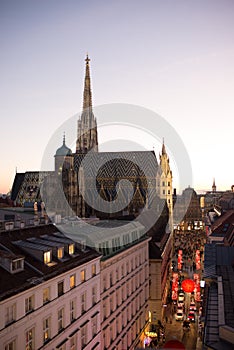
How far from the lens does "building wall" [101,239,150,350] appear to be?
34.4m

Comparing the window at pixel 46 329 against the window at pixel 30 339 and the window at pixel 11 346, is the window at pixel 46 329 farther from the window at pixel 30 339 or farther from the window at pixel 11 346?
the window at pixel 11 346

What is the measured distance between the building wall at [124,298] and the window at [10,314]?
13262 mm

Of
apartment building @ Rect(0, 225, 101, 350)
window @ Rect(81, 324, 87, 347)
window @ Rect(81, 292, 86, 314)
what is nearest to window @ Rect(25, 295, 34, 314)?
apartment building @ Rect(0, 225, 101, 350)

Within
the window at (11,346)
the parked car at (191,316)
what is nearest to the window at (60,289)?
the window at (11,346)

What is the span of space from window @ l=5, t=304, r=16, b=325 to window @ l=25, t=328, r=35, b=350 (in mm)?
A: 1736

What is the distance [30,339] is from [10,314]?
2.71 m

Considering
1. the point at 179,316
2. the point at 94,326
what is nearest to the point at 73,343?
the point at 94,326

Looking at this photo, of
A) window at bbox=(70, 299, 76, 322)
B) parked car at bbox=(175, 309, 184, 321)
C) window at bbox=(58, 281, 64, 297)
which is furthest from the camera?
parked car at bbox=(175, 309, 184, 321)

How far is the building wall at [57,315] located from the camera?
21.0m

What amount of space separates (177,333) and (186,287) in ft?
34.9

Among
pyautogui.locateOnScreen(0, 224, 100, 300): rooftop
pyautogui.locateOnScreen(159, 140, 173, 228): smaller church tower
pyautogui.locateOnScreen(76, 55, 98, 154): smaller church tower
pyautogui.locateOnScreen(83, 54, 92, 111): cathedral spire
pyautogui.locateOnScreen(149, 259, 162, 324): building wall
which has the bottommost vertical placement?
pyautogui.locateOnScreen(149, 259, 162, 324): building wall

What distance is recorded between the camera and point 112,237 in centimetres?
3734

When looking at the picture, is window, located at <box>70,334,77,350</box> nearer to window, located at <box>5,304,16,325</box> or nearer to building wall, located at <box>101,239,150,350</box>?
building wall, located at <box>101,239,150,350</box>

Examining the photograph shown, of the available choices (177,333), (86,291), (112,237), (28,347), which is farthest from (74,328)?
(177,333)
